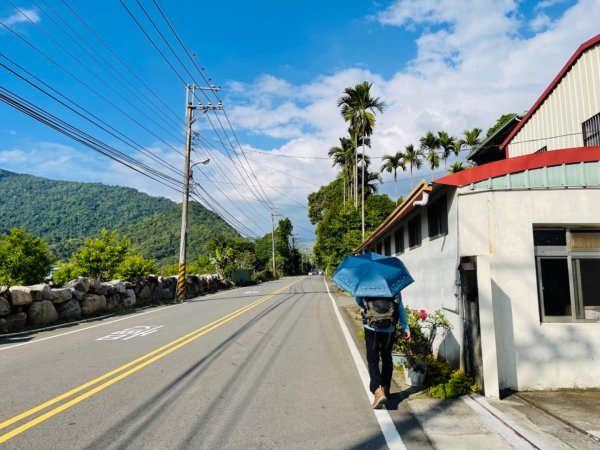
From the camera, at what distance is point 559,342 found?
6121 mm

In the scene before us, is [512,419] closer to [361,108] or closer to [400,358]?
[400,358]

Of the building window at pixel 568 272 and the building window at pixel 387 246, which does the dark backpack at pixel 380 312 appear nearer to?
the building window at pixel 568 272

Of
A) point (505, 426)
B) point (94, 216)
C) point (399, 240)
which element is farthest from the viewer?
point (94, 216)

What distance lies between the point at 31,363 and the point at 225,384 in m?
4.05

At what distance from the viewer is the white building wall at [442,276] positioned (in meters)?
7.03

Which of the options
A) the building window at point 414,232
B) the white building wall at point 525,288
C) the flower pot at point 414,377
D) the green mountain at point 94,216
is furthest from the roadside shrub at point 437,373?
the green mountain at point 94,216

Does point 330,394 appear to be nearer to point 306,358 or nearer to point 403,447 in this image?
point 403,447

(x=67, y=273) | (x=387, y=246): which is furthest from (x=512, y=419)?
(x=67, y=273)

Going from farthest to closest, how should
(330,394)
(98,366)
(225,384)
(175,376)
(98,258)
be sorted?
(98,258), (98,366), (175,376), (225,384), (330,394)

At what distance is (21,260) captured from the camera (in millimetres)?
22578

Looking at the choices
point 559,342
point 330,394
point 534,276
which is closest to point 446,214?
point 534,276

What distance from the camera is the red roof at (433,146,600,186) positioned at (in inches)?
256

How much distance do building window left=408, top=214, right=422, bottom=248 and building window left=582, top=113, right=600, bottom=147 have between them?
4.58 meters

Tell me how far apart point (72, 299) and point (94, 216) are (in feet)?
447
